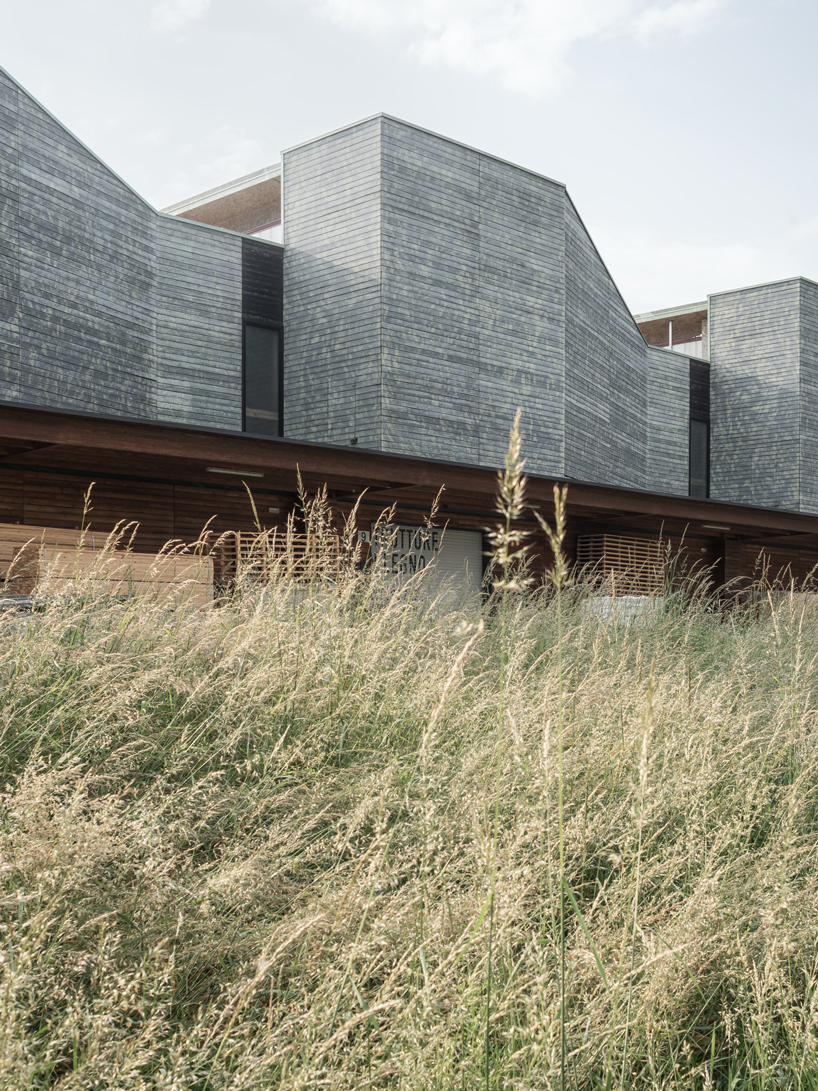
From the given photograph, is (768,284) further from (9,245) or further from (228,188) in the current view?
(9,245)

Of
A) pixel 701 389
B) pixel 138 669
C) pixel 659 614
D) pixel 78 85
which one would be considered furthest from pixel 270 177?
pixel 138 669

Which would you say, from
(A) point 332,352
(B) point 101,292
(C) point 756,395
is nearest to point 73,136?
(B) point 101,292

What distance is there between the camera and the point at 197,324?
16750 mm

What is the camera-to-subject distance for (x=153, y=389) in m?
16.0

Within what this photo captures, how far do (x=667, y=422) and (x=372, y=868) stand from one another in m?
25.1

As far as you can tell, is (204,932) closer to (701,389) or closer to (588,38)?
(588,38)

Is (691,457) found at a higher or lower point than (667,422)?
lower

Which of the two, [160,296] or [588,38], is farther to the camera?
[160,296]

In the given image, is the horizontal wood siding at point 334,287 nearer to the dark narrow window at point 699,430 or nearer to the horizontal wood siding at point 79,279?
the horizontal wood siding at point 79,279

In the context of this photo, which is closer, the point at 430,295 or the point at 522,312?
the point at 430,295

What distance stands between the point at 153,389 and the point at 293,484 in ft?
12.6

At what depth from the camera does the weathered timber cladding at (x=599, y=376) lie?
20109 mm

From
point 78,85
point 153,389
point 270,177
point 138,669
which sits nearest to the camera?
point 138,669

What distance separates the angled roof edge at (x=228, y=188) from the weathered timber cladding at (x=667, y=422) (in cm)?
1154
